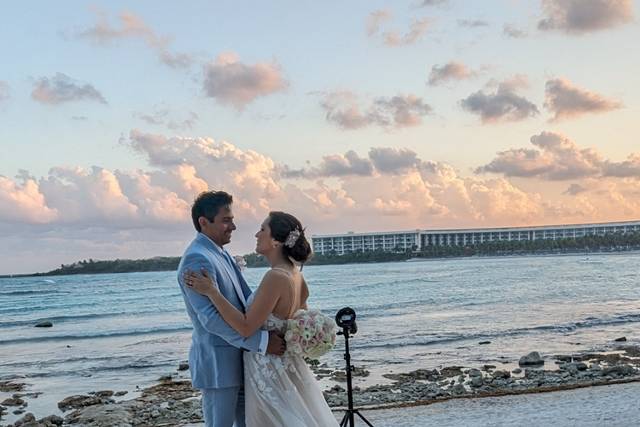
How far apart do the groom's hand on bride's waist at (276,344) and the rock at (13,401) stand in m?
9.21

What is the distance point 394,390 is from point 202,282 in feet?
26.1

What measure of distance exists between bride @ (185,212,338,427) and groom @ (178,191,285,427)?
3.0 inches

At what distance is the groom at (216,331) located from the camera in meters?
3.96

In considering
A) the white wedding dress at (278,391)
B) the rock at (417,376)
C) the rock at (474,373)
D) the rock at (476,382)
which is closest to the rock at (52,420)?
the rock at (417,376)

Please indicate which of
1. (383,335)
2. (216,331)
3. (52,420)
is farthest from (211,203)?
(383,335)

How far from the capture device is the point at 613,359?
46.0 feet

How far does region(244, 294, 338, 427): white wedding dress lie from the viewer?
418cm

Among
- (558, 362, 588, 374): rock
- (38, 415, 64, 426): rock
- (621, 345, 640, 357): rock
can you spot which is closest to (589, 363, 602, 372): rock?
(558, 362, 588, 374): rock

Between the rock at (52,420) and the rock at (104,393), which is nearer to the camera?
the rock at (52,420)

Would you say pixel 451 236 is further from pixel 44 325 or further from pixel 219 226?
pixel 219 226

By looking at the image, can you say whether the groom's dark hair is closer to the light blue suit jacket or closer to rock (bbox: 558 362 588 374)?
the light blue suit jacket

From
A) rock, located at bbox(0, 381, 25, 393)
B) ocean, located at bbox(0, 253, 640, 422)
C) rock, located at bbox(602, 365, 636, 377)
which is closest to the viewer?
rock, located at bbox(602, 365, 636, 377)

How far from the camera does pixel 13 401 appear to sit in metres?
12.1

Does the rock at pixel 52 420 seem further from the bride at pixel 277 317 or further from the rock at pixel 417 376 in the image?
the bride at pixel 277 317
